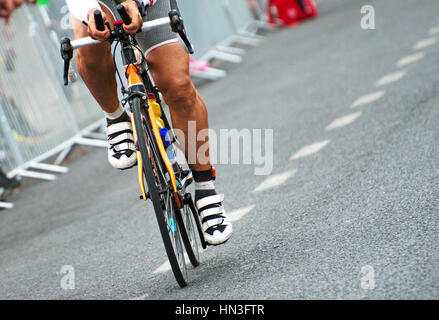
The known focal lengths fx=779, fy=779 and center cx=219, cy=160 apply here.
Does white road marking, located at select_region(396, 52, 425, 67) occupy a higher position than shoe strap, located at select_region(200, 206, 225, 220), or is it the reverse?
shoe strap, located at select_region(200, 206, 225, 220)

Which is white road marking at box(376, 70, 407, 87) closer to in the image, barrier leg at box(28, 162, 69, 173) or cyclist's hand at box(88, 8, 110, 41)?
barrier leg at box(28, 162, 69, 173)

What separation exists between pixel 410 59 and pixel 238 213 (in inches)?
192

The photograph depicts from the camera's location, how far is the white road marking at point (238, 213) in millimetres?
5598

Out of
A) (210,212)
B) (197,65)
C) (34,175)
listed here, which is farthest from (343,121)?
(197,65)

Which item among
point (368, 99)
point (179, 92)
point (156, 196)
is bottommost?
point (368, 99)

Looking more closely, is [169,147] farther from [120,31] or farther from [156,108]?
[120,31]

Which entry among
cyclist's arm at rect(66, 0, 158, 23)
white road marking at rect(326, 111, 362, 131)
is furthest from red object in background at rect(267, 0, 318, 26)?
cyclist's arm at rect(66, 0, 158, 23)

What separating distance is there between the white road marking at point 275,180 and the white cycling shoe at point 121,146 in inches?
82.2

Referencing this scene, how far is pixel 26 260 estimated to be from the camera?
20.5ft

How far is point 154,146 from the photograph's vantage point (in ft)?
13.4

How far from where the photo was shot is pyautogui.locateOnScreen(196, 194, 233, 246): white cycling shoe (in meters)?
4.36

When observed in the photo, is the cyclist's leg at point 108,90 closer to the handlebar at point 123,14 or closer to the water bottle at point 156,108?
the water bottle at point 156,108

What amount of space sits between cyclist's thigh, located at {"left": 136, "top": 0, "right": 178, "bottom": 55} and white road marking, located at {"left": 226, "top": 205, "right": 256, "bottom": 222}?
1738mm

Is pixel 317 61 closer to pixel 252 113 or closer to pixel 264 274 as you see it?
pixel 252 113
